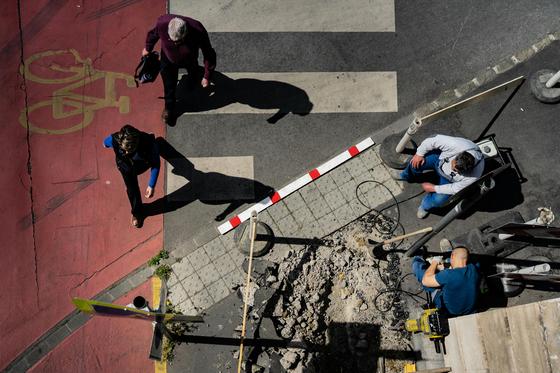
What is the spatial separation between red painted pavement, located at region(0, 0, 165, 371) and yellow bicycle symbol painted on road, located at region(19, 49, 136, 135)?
2 centimetres

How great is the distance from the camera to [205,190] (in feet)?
25.5

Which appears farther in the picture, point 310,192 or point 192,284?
point 310,192

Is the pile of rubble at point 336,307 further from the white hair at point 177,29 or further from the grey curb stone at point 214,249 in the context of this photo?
the white hair at point 177,29

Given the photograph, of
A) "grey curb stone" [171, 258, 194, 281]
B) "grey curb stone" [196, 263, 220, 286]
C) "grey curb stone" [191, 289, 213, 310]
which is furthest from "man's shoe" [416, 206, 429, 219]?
"grey curb stone" [171, 258, 194, 281]

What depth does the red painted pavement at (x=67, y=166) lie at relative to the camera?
7352 mm

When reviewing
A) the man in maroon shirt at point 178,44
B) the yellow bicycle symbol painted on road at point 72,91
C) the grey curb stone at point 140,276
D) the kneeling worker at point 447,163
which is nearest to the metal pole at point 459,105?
the kneeling worker at point 447,163

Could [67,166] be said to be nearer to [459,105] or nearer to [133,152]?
[133,152]

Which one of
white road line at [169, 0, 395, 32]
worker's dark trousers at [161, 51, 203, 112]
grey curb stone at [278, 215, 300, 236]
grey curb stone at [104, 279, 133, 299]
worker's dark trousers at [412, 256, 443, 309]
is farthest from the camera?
white road line at [169, 0, 395, 32]

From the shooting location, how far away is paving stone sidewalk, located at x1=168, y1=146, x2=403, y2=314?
24.0ft

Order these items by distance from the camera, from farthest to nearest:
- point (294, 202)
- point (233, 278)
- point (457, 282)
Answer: point (294, 202)
point (233, 278)
point (457, 282)

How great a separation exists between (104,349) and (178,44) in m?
5.04

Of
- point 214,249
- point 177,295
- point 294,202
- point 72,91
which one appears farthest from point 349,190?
point 72,91

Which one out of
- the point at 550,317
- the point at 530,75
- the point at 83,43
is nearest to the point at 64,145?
the point at 83,43

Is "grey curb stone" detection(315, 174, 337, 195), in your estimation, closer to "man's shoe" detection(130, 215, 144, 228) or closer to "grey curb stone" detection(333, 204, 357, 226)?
"grey curb stone" detection(333, 204, 357, 226)
